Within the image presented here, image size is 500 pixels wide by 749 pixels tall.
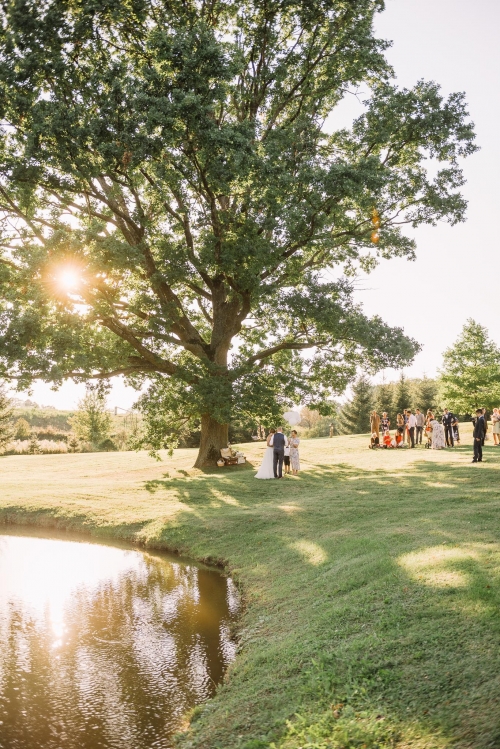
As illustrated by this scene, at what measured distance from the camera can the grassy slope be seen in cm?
538

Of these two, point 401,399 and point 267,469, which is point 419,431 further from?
point 401,399

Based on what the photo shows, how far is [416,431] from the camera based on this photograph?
1332 inches

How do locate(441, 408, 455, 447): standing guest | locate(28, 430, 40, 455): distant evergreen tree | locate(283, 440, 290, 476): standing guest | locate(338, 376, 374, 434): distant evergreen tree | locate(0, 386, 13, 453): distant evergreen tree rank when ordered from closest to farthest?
locate(283, 440, 290, 476): standing guest
locate(441, 408, 455, 447): standing guest
locate(28, 430, 40, 455): distant evergreen tree
locate(0, 386, 13, 453): distant evergreen tree
locate(338, 376, 374, 434): distant evergreen tree

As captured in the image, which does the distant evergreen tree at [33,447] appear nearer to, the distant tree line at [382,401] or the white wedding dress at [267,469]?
the white wedding dress at [267,469]

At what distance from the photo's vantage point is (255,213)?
74.7 feet

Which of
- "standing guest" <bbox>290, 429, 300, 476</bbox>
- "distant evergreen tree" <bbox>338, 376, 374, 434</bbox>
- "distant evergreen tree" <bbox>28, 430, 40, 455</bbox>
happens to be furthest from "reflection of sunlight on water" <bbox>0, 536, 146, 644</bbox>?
"distant evergreen tree" <bbox>338, 376, 374, 434</bbox>

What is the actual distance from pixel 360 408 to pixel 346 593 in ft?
170

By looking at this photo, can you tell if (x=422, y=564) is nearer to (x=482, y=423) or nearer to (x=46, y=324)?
(x=482, y=423)

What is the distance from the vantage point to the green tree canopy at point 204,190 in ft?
58.2

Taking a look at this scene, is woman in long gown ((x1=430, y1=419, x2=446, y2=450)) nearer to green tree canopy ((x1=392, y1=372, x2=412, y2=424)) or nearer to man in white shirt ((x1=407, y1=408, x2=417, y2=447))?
man in white shirt ((x1=407, y1=408, x2=417, y2=447))

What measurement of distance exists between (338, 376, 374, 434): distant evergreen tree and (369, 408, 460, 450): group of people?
24.0 m

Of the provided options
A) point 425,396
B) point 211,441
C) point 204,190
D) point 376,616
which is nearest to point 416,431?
point 211,441

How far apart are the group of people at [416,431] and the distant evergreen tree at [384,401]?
77.0 ft

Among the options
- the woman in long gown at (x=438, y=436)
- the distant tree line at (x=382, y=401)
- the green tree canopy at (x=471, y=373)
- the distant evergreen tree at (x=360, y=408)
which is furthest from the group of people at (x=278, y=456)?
the distant evergreen tree at (x=360, y=408)
